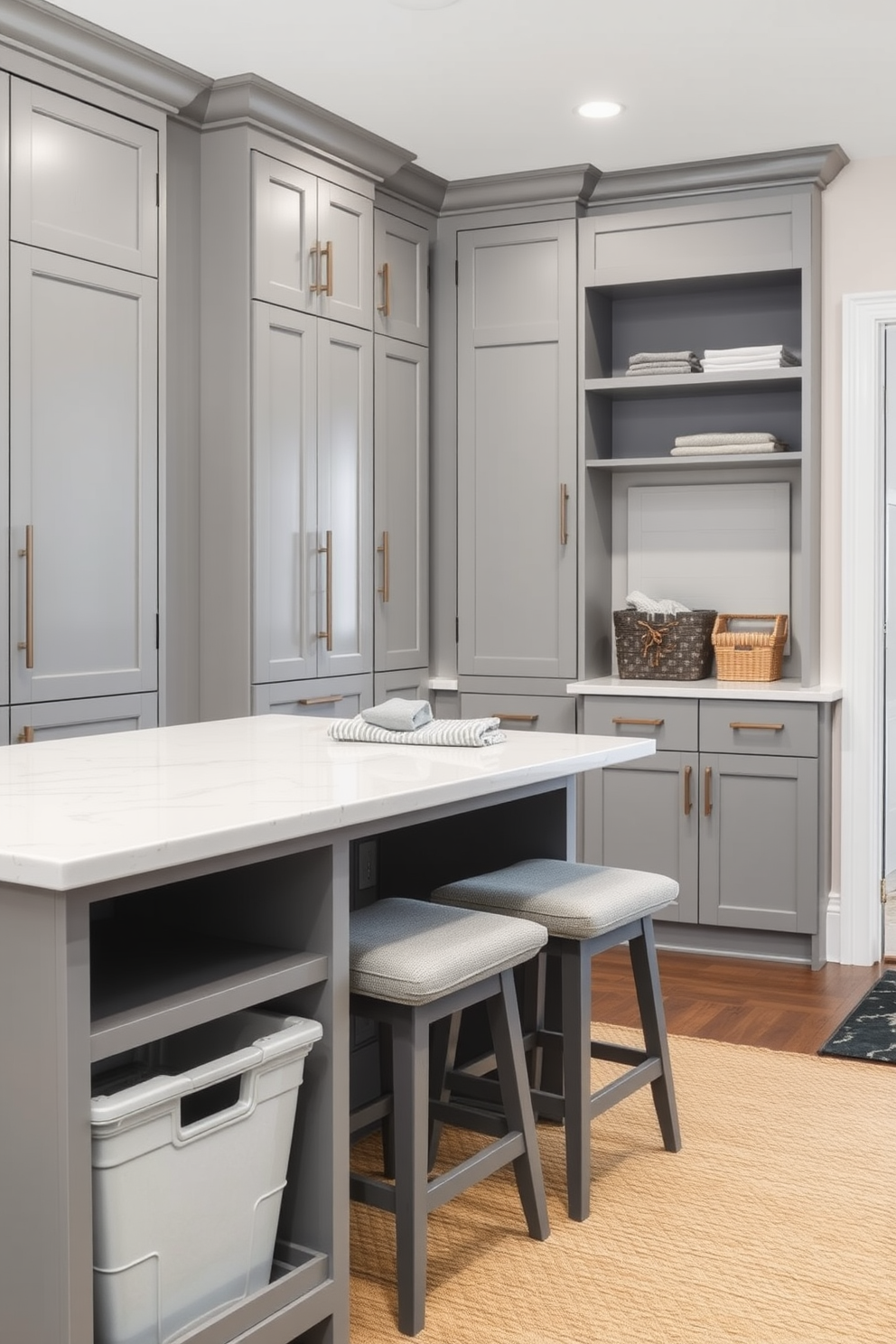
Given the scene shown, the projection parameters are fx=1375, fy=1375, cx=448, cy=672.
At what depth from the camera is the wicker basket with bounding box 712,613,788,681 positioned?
4699 millimetres

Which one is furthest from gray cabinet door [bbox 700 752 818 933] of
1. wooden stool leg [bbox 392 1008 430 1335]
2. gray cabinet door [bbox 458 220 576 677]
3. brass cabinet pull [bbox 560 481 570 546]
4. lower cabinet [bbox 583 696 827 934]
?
wooden stool leg [bbox 392 1008 430 1335]

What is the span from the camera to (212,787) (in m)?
2.10

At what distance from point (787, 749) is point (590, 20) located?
2287 mm

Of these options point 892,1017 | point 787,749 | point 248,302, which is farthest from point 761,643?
point 248,302

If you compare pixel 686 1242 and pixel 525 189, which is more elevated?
pixel 525 189

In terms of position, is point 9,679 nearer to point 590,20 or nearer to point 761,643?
point 590,20

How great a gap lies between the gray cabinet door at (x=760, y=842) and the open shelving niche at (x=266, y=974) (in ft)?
9.02

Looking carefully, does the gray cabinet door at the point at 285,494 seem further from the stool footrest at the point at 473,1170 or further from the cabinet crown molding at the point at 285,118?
the stool footrest at the point at 473,1170

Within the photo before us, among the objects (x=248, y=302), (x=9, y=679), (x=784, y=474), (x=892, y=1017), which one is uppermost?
(x=248, y=302)

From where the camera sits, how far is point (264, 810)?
1888mm

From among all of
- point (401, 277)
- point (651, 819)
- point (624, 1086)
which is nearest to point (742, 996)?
point (651, 819)

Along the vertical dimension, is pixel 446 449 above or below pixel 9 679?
above

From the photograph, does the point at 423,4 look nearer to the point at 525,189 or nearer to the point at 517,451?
the point at 525,189

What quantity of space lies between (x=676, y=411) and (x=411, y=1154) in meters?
3.52
